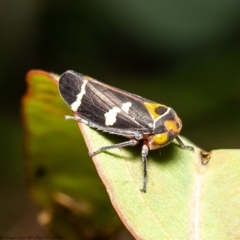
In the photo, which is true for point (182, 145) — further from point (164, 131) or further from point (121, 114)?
point (121, 114)

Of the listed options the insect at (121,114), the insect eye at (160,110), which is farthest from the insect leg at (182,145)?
the insect eye at (160,110)

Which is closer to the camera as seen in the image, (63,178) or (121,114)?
(121,114)

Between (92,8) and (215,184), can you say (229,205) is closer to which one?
(215,184)

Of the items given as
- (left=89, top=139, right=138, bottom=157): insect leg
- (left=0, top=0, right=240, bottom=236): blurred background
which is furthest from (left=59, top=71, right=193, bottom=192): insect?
(left=0, top=0, right=240, bottom=236): blurred background

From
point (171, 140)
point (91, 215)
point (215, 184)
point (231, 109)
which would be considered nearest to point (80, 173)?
point (91, 215)

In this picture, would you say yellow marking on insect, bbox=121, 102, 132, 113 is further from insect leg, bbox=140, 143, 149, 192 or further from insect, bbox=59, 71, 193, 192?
Result: insect leg, bbox=140, 143, 149, 192

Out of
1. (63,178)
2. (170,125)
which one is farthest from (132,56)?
(170,125)
